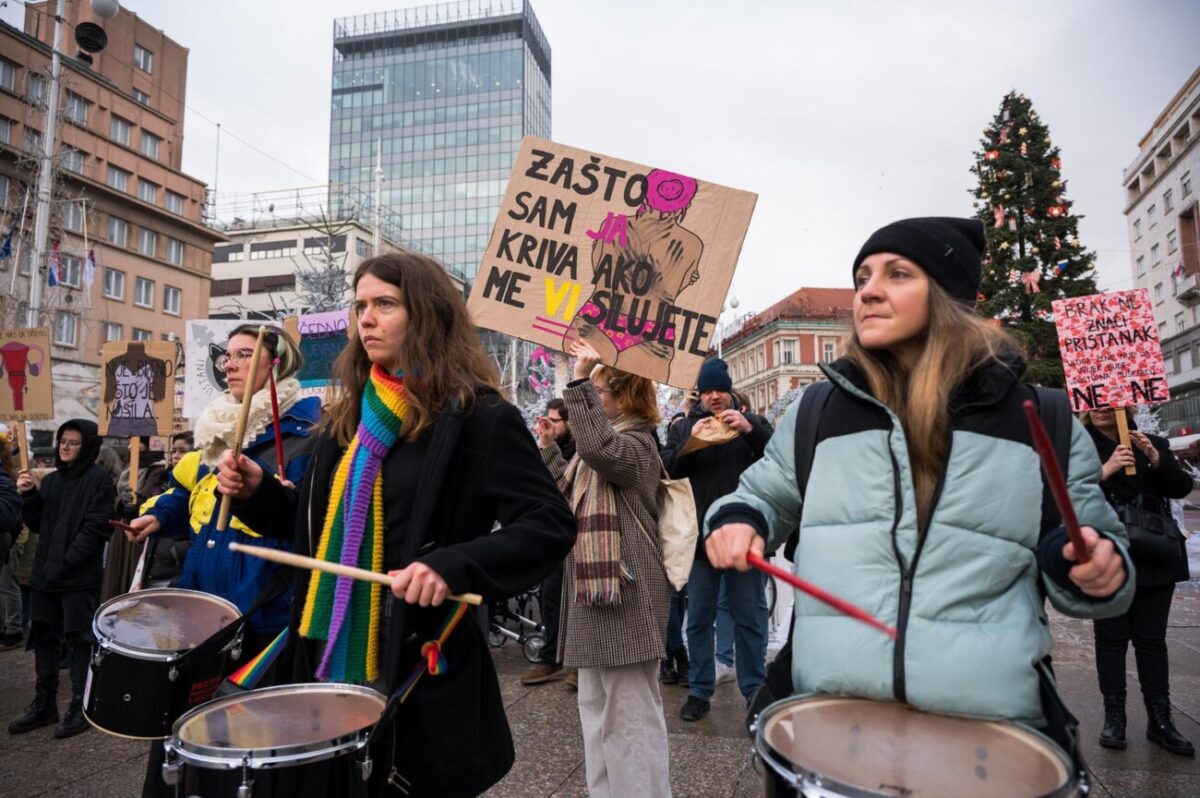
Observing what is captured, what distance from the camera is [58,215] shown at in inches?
893

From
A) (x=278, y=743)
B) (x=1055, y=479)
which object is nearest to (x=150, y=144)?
(x=278, y=743)

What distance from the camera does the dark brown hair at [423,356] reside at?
2359 millimetres

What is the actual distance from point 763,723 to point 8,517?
6.17 m

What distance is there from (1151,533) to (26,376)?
9.20 meters

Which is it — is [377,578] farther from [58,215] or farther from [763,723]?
[58,215]

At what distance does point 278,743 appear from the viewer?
6.10ft

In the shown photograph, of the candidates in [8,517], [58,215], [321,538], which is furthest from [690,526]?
[58,215]

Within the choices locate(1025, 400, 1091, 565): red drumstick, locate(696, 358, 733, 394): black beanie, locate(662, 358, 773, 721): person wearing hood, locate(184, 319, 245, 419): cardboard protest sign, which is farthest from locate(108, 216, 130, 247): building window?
locate(1025, 400, 1091, 565): red drumstick

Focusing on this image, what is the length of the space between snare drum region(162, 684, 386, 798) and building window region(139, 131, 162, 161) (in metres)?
49.8

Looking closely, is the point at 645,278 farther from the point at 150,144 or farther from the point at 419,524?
the point at 150,144

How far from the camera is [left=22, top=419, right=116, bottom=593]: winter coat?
18.4 ft

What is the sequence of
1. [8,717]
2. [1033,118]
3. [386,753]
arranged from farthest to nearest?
1. [1033,118]
2. [8,717]
3. [386,753]

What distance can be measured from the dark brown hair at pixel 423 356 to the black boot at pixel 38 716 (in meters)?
4.38

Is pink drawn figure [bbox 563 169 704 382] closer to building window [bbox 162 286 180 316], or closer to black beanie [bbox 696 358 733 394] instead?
black beanie [bbox 696 358 733 394]
